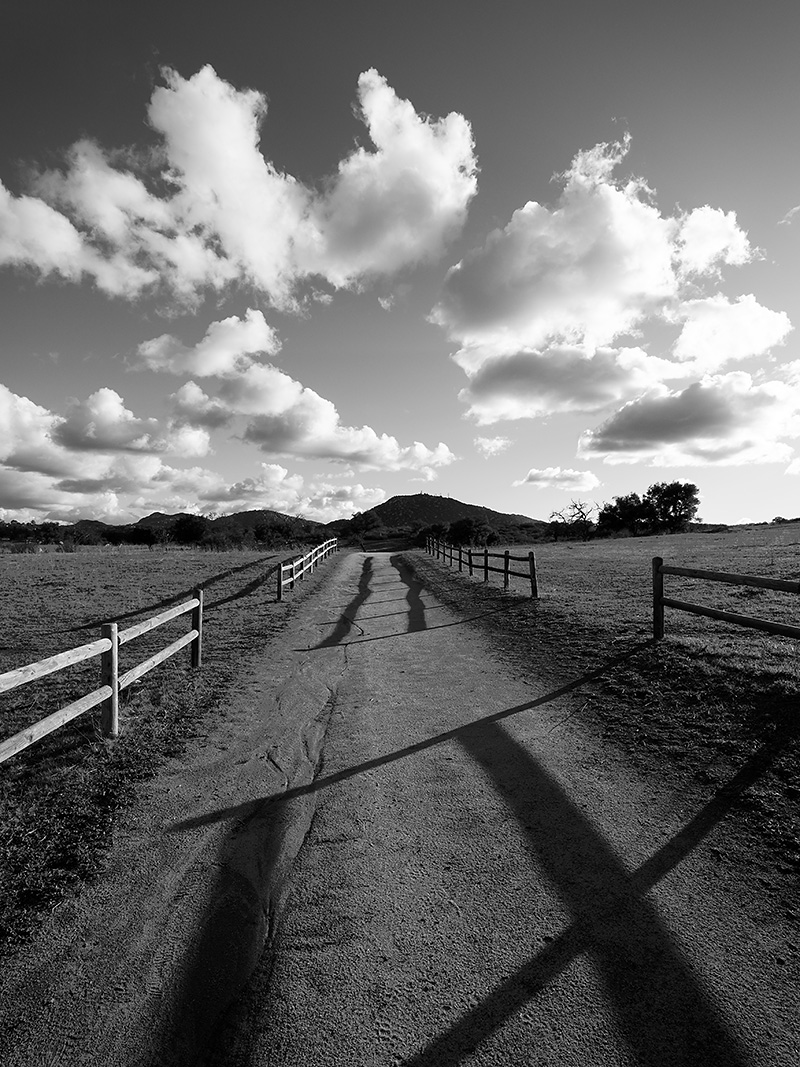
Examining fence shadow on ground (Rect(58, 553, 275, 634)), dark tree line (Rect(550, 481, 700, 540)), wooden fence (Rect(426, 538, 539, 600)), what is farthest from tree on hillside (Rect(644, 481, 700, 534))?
fence shadow on ground (Rect(58, 553, 275, 634))

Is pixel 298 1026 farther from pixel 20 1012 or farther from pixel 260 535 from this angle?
pixel 260 535

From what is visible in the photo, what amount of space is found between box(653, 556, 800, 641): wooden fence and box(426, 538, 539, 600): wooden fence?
551 cm

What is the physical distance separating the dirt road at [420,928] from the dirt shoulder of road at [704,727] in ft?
0.78

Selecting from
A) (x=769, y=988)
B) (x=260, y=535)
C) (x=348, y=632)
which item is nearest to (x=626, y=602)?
(x=348, y=632)

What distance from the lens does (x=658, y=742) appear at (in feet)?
18.1

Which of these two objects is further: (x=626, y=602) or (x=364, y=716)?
(x=626, y=602)

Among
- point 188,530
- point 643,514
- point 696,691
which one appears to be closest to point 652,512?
point 643,514

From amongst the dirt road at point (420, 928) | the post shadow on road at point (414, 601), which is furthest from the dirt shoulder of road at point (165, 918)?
the post shadow on road at point (414, 601)

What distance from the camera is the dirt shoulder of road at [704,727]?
12.3 ft

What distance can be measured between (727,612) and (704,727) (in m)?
2.78

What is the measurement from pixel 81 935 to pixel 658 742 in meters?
5.12

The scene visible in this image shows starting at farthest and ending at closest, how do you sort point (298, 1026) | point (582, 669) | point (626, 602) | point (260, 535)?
point (260, 535) < point (626, 602) < point (582, 669) < point (298, 1026)

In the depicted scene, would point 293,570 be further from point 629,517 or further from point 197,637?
point 629,517

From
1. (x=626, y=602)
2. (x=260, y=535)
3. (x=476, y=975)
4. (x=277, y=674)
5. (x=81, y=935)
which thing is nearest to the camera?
(x=476, y=975)
